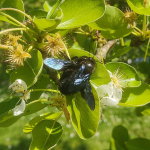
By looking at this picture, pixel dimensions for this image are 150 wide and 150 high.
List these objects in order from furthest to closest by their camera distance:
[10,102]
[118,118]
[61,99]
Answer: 1. [118,118]
2. [61,99]
3. [10,102]

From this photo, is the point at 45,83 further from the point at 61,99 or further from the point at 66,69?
the point at 66,69

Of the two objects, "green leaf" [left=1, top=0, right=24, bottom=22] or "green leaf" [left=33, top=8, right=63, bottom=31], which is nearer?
"green leaf" [left=33, top=8, right=63, bottom=31]

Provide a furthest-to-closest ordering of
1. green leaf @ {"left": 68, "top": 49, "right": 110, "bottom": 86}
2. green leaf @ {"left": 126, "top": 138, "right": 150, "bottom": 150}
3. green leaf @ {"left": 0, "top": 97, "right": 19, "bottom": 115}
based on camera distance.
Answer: green leaf @ {"left": 126, "top": 138, "right": 150, "bottom": 150}, green leaf @ {"left": 0, "top": 97, "right": 19, "bottom": 115}, green leaf @ {"left": 68, "top": 49, "right": 110, "bottom": 86}

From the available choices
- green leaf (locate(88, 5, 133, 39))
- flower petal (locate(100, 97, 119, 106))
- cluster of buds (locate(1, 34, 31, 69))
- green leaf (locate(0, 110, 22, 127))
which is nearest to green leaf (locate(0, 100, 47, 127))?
green leaf (locate(0, 110, 22, 127))

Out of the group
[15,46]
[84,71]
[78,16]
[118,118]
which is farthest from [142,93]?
[118,118]

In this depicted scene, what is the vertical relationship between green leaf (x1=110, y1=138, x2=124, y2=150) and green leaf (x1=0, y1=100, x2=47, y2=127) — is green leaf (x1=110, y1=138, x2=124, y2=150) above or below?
below

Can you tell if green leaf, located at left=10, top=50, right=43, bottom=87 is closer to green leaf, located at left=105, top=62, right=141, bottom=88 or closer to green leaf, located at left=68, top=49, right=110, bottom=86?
green leaf, located at left=68, top=49, right=110, bottom=86

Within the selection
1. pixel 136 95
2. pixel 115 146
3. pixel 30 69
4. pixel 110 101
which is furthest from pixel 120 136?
pixel 30 69
